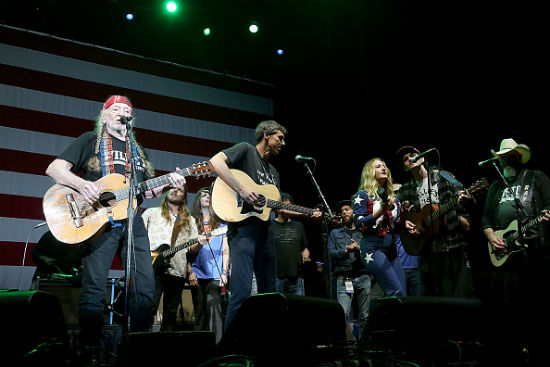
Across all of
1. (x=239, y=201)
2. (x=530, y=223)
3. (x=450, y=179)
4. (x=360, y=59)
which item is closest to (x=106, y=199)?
(x=239, y=201)

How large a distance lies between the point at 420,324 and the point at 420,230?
2.60m

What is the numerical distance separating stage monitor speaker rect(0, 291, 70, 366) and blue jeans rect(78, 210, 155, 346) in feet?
3.50

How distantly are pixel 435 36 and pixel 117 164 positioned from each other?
5.73m

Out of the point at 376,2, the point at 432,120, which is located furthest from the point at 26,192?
the point at 432,120

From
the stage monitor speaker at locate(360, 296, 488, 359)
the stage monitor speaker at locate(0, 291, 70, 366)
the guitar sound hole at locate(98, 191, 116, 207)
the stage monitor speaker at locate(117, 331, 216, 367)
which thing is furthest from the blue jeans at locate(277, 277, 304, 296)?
the stage monitor speaker at locate(0, 291, 70, 366)

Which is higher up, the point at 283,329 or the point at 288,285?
the point at 288,285

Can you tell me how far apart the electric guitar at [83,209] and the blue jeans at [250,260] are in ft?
3.24

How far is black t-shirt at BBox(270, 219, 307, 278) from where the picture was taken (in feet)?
23.8

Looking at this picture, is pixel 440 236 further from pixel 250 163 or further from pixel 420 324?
pixel 420 324

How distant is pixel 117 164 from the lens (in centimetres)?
440

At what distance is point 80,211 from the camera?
4.15 metres

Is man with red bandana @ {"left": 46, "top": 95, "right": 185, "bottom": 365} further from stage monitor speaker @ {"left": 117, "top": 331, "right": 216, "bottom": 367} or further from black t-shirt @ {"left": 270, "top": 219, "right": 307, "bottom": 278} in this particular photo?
black t-shirt @ {"left": 270, "top": 219, "right": 307, "bottom": 278}

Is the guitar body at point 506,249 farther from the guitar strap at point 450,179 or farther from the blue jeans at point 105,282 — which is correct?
the blue jeans at point 105,282

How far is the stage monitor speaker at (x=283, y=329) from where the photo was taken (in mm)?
2752
